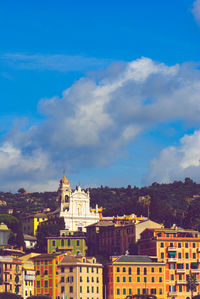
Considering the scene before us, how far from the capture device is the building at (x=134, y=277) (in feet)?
536

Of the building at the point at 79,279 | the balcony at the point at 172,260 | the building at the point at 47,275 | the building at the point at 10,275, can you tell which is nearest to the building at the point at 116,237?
the balcony at the point at 172,260

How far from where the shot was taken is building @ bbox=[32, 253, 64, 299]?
161125 mm

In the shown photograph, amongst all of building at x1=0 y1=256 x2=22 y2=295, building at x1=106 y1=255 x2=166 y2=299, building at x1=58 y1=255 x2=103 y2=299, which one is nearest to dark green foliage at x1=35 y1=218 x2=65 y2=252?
building at x1=58 y1=255 x2=103 y2=299

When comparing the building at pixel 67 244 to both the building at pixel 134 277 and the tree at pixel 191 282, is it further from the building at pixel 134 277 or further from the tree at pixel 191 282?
the tree at pixel 191 282

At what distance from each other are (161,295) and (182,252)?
1134cm

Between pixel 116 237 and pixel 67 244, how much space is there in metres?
12.5

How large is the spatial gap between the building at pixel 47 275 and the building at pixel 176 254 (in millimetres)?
21203

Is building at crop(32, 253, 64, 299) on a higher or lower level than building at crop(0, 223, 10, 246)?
lower

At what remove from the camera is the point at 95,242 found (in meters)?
196

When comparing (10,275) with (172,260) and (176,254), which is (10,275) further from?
(176,254)

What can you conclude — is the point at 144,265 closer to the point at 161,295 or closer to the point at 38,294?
the point at 161,295

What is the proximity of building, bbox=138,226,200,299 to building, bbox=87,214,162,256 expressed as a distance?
6.96 m

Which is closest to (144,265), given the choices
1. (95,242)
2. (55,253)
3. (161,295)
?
(161,295)

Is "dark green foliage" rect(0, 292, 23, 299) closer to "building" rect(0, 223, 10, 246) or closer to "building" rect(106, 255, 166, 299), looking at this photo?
"building" rect(106, 255, 166, 299)
